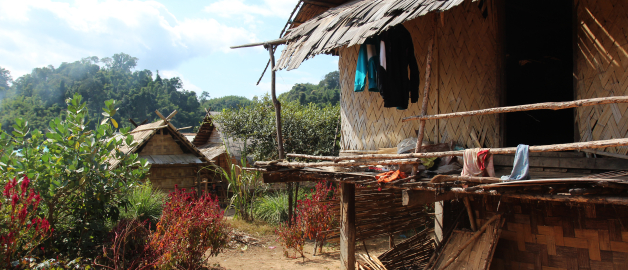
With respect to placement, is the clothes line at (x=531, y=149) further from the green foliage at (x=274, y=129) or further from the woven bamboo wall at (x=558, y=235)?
the green foliage at (x=274, y=129)

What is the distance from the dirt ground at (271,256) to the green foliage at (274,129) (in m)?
2.85

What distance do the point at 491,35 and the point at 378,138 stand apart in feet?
6.07

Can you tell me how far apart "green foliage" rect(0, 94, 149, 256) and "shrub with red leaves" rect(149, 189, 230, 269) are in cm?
80

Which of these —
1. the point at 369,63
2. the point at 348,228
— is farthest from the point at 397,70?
the point at 348,228

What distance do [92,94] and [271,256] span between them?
33704mm

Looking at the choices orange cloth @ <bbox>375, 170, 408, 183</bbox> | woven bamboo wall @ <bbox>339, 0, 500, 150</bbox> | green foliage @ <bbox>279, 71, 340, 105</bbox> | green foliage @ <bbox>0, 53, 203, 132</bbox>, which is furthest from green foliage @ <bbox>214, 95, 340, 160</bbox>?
green foliage @ <bbox>0, 53, 203, 132</bbox>

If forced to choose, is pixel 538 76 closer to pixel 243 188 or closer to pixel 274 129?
pixel 274 129

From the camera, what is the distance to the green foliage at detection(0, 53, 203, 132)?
110 feet

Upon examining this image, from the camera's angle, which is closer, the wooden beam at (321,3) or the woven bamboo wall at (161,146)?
the wooden beam at (321,3)

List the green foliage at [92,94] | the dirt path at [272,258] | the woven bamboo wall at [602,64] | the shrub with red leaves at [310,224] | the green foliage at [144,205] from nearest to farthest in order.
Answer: the woven bamboo wall at [602,64] → the dirt path at [272,258] → the shrub with red leaves at [310,224] → the green foliage at [144,205] → the green foliage at [92,94]

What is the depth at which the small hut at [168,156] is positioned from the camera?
38.9ft

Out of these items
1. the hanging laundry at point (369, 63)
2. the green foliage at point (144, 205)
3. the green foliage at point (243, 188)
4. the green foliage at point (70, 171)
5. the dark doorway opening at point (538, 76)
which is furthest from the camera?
the green foliage at point (243, 188)

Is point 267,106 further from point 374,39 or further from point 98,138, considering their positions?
point 374,39

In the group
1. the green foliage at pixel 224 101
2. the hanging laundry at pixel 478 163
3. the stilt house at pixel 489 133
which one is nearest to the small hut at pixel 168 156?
the stilt house at pixel 489 133
